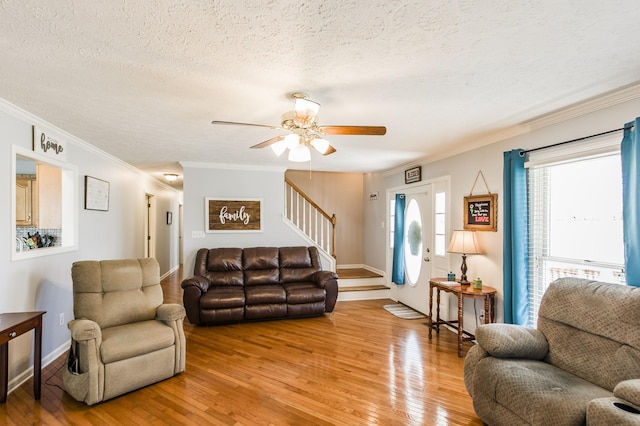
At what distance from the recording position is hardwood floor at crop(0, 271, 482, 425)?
2.34 metres

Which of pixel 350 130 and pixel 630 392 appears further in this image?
pixel 350 130

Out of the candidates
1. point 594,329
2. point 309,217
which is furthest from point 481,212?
point 309,217

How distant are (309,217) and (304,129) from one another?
12.2 feet

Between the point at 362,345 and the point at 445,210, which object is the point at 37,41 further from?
the point at 445,210

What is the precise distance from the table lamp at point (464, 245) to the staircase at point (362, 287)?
2287mm

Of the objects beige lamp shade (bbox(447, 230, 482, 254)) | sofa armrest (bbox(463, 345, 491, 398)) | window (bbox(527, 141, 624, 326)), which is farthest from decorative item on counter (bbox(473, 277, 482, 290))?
sofa armrest (bbox(463, 345, 491, 398))

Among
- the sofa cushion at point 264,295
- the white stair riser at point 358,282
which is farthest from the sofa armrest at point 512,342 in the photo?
the white stair riser at point 358,282

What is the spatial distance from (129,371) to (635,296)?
3.61 metres

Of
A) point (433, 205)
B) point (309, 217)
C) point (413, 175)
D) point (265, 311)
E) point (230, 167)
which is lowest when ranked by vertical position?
point (265, 311)

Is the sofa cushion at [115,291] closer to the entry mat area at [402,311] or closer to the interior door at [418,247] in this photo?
the entry mat area at [402,311]

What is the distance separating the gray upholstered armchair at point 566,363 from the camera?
169 centimetres

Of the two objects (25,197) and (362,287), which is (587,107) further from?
(25,197)

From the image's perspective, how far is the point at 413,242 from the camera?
523 centimetres

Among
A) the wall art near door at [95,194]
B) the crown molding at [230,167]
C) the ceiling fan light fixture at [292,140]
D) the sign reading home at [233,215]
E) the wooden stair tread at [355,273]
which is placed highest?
the crown molding at [230,167]
